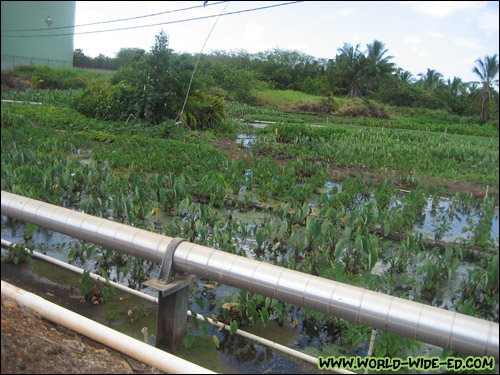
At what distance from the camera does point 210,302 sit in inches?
111

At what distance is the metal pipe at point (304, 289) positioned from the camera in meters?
1.50

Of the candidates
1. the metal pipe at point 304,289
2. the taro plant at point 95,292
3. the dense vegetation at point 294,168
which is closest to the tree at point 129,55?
the dense vegetation at point 294,168

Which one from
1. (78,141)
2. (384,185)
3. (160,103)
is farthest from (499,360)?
(78,141)

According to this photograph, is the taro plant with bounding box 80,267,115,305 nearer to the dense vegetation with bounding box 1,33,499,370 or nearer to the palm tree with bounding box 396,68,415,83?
the dense vegetation with bounding box 1,33,499,370

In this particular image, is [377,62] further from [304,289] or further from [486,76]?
[304,289]

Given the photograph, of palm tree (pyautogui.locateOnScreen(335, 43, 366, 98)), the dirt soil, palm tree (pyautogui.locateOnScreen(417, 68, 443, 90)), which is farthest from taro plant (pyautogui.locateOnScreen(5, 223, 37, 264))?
palm tree (pyautogui.locateOnScreen(417, 68, 443, 90))

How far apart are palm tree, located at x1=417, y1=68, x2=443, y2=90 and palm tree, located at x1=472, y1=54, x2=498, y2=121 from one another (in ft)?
1.03

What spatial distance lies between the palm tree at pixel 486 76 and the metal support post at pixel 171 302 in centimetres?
130

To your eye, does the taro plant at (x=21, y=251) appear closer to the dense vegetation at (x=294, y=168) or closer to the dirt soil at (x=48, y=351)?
the dense vegetation at (x=294, y=168)

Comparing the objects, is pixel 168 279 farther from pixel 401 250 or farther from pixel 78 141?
pixel 78 141

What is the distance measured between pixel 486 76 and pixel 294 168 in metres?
2.66

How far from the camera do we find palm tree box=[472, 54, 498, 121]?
1648 millimetres

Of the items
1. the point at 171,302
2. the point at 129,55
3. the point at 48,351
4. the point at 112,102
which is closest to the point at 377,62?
the point at 171,302

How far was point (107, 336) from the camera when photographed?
1.98 meters
